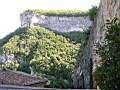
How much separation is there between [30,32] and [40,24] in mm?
11655

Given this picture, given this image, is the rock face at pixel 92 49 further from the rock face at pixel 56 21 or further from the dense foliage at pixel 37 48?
the rock face at pixel 56 21

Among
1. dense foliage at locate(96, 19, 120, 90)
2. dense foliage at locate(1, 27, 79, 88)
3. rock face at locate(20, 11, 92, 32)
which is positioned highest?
dense foliage at locate(96, 19, 120, 90)

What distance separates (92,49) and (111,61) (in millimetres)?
19238

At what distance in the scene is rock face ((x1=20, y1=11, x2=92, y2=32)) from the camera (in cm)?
10384

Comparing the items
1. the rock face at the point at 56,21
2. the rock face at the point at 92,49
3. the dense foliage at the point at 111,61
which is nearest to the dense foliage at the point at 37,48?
the rock face at the point at 56,21

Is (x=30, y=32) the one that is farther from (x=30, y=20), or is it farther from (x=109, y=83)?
(x=109, y=83)

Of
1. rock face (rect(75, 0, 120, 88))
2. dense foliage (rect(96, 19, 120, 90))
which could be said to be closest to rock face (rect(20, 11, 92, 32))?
rock face (rect(75, 0, 120, 88))

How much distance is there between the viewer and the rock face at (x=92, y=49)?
995 inches

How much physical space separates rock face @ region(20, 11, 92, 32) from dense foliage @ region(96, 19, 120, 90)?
300 ft

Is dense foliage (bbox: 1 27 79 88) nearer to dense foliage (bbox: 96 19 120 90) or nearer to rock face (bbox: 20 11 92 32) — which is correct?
rock face (bbox: 20 11 92 32)

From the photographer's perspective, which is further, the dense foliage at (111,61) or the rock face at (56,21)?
the rock face at (56,21)

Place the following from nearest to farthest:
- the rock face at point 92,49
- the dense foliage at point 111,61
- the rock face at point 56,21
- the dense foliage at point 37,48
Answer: the dense foliage at point 111,61
the rock face at point 92,49
the dense foliage at point 37,48
the rock face at point 56,21

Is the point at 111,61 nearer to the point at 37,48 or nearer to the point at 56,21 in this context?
the point at 37,48

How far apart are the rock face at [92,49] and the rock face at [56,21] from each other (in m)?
68.5
